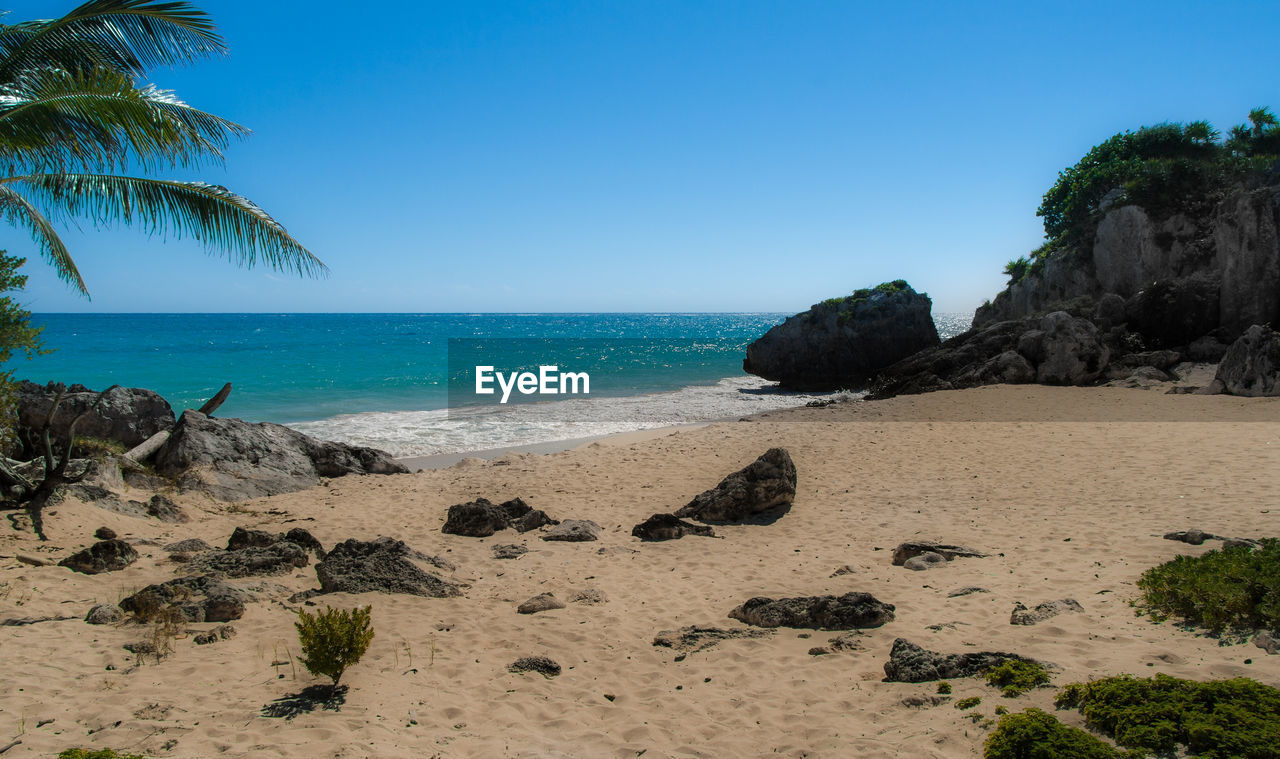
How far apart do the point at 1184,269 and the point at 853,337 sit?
13208mm

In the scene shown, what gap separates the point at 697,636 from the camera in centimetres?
596

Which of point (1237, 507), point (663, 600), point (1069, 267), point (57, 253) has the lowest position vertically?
point (663, 600)

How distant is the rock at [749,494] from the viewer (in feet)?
33.8

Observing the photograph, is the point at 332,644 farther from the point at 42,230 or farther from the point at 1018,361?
the point at 1018,361

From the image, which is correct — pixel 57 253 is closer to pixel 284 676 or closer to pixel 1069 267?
pixel 284 676

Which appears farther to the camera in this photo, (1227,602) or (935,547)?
(935,547)

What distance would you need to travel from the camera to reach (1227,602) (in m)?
4.82

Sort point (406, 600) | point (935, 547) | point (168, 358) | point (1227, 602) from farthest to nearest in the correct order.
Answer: point (168, 358), point (935, 547), point (406, 600), point (1227, 602)

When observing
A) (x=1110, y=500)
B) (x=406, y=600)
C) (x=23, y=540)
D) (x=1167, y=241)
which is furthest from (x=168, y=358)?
(x=1167, y=241)

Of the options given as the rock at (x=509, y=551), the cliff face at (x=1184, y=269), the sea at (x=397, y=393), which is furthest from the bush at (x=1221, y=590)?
the cliff face at (x=1184, y=269)

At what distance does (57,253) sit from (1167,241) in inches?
1428

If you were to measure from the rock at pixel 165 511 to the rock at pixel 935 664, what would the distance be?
372 inches

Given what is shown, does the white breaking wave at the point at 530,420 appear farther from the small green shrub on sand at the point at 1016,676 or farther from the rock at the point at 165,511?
the small green shrub on sand at the point at 1016,676

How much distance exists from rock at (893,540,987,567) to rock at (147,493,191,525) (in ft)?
31.2
